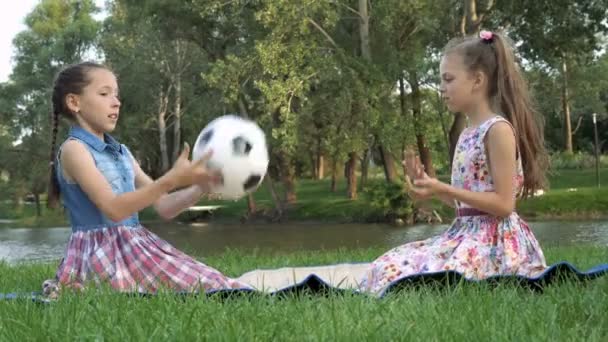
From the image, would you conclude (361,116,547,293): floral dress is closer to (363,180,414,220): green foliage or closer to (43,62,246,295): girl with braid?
(43,62,246,295): girl with braid

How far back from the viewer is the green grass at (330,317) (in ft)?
7.61

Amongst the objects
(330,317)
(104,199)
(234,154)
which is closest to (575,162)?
(234,154)

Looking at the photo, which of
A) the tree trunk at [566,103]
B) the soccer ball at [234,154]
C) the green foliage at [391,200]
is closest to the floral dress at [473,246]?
the soccer ball at [234,154]

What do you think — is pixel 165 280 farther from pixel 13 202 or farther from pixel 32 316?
pixel 13 202

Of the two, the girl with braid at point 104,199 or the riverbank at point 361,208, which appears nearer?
the girl with braid at point 104,199

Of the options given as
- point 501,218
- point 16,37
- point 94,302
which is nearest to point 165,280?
point 94,302

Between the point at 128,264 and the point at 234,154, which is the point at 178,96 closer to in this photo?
the point at 128,264

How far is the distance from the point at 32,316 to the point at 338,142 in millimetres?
21193

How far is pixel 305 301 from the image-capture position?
3.09m

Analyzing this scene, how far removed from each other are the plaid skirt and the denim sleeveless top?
50 mm

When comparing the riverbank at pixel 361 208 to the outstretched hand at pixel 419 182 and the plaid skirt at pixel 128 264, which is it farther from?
the plaid skirt at pixel 128 264

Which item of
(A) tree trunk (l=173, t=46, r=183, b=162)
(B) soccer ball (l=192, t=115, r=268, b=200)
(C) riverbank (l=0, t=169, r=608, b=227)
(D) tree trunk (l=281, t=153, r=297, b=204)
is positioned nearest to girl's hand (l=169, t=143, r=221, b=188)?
(B) soccer ball (l=192, t=115, r=268, b=200)

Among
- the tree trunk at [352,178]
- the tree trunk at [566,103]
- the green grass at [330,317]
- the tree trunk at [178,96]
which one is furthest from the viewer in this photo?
the tree trunk at [566,103]

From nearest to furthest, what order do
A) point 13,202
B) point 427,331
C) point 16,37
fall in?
point 427,331, point 13,202, point 16,37
